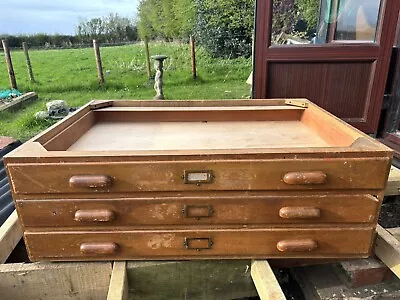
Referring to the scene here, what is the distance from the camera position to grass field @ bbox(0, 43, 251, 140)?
24.2 feet

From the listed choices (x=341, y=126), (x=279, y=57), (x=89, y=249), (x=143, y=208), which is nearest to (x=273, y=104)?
(x=341, y=126)

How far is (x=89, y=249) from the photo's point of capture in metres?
1.40

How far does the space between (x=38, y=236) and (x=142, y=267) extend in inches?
17.4

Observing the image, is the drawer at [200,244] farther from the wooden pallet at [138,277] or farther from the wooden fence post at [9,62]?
the wooden fence post at [9,62]

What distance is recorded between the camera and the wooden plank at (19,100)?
21.8ft

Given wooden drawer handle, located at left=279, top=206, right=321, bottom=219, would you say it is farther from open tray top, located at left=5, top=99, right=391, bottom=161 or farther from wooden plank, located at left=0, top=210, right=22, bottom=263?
wooden plank, located at left=0, top=210, right=22, bottom=263

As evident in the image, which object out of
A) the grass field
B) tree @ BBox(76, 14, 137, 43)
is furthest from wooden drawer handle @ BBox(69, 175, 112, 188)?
tree @ BBox(76, 14, 137, 43)

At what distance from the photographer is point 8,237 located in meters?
1.64

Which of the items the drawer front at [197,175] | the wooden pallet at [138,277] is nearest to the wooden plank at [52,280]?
the wooden pallet at [138,277]

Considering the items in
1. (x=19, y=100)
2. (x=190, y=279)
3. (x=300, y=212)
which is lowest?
(x=19, y=100)

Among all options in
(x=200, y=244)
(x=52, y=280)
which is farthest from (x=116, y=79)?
(x=200, y=244)

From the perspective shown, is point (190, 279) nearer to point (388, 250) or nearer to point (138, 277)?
point (138, 277)

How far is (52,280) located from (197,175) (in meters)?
0.79

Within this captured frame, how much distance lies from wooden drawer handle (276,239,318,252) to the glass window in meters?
2.02
